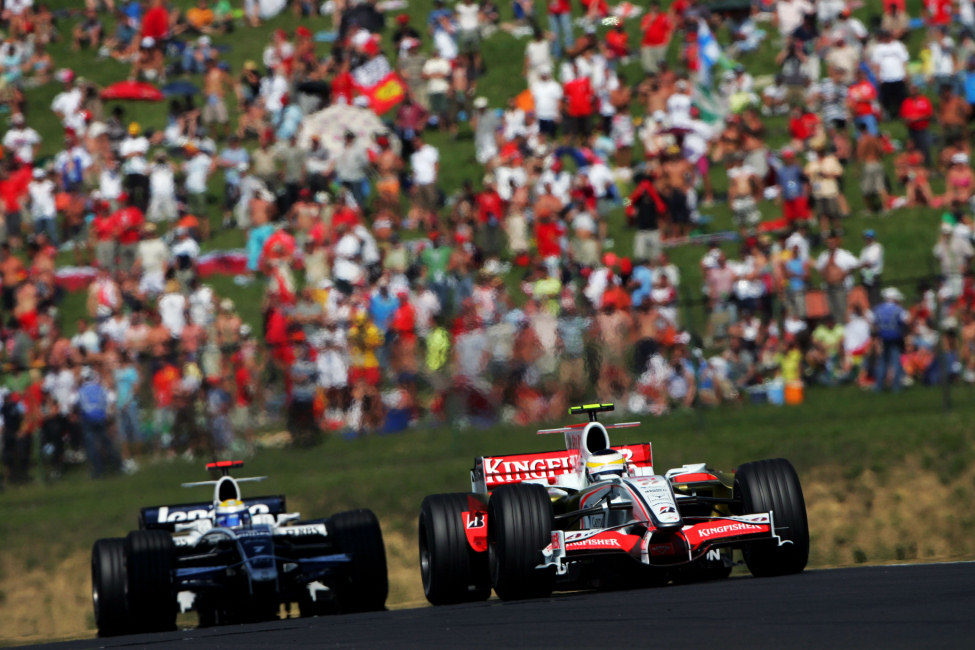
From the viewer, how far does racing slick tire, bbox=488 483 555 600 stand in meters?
11.0

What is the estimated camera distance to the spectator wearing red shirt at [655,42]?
27719mm

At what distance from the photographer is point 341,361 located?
19.5 metres

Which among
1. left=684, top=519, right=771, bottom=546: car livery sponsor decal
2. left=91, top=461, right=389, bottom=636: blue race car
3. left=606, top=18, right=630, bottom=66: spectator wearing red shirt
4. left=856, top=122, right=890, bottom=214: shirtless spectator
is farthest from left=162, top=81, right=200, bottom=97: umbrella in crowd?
left=684, top=519, right=771, bottom=546: car livery sponsor decal

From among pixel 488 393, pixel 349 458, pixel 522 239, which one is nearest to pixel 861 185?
pixel 522 239

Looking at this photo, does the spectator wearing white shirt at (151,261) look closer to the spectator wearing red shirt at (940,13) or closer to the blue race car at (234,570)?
the blue race car at (234,570)

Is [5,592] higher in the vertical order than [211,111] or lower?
lower

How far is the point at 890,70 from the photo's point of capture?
2534 cm

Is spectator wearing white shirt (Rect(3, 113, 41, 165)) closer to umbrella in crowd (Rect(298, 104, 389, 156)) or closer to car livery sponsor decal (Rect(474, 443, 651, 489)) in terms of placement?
umbrella in crowd (Rect(298, 104, 389, 156))

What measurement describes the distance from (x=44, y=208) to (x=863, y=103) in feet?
47.5

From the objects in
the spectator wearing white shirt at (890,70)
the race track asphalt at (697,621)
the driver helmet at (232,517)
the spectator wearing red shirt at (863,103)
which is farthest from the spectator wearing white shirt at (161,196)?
the race track asphalt at (697,621)

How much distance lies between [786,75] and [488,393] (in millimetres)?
10542

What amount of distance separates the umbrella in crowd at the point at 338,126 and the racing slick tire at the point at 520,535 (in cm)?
1591

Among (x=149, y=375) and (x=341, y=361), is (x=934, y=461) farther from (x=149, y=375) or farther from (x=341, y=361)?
(x=149, y=375)

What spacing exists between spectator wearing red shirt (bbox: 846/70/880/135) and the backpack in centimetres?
1274
